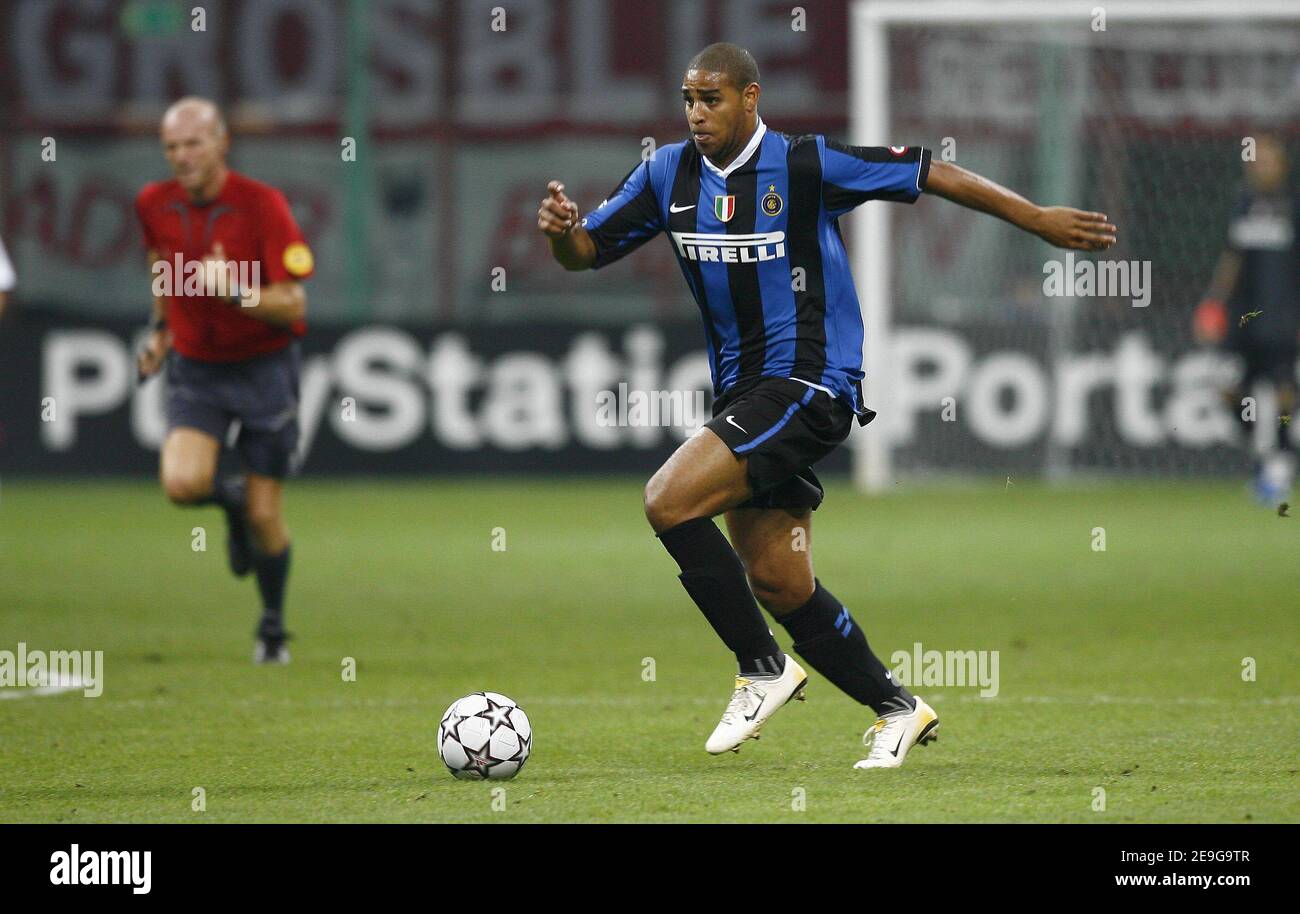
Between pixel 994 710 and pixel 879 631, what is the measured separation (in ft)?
6.84

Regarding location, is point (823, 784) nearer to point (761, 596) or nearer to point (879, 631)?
point (761, 596)

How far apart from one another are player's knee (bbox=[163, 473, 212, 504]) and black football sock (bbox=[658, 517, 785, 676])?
304 centimetres

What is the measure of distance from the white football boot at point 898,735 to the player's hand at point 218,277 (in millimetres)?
3160

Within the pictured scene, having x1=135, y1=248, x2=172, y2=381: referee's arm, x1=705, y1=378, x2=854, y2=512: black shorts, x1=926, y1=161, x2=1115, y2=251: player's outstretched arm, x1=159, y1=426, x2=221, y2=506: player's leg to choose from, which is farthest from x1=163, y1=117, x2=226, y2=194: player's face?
x1=926, y1=161, x2=1115, y2=251: player's outstretched arm

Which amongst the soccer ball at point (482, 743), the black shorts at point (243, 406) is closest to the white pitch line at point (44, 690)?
the black shorts at point (243, 406)

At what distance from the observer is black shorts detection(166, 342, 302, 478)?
29.5 ft

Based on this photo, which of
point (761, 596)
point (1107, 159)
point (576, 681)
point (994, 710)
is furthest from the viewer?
point (1107, 159)

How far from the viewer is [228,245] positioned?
898 centimetres

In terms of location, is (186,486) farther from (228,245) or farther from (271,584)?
(228,245)

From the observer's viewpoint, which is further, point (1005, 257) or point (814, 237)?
point (1005, 257)

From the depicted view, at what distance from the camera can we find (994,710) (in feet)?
24.9

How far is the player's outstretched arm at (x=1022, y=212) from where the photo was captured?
6.20m

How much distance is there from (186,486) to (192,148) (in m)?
1.33
